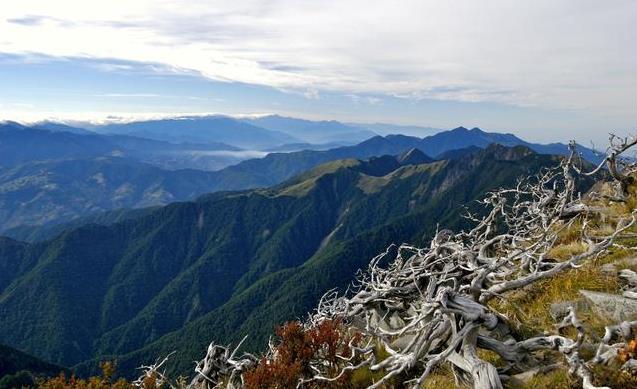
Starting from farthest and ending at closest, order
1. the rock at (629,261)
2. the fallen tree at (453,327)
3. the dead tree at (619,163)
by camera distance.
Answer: the dead tree at (619,163) < the rock at (629,261) < the fallen tree at (453,327)

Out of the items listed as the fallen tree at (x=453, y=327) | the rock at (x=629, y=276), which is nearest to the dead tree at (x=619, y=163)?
the fallen tree at (x=453, y=327)

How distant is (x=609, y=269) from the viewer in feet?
40.1

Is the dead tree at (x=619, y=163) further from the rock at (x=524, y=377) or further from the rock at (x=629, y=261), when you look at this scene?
the rock at (x=524, y=377)

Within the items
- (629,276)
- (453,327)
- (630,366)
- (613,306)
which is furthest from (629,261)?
(453,327)

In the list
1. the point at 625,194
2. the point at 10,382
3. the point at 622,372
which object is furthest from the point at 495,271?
the point at 10,382

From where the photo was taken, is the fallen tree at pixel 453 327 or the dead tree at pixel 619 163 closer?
the fallen tree at pixel 453 327

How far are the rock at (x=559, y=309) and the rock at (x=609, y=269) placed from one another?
1.88m

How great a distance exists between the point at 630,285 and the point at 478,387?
212 inches

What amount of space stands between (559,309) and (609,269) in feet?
7.61

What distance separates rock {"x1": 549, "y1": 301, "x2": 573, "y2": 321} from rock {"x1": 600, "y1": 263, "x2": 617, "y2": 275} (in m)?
1.88

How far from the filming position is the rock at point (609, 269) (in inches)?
476

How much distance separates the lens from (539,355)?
9742 mm

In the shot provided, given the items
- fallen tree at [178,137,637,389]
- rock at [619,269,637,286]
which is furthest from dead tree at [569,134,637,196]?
rock at [619,269,637,286]

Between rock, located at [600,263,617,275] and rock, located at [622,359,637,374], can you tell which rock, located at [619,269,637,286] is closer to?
rock, located at [600,263,617,275]
